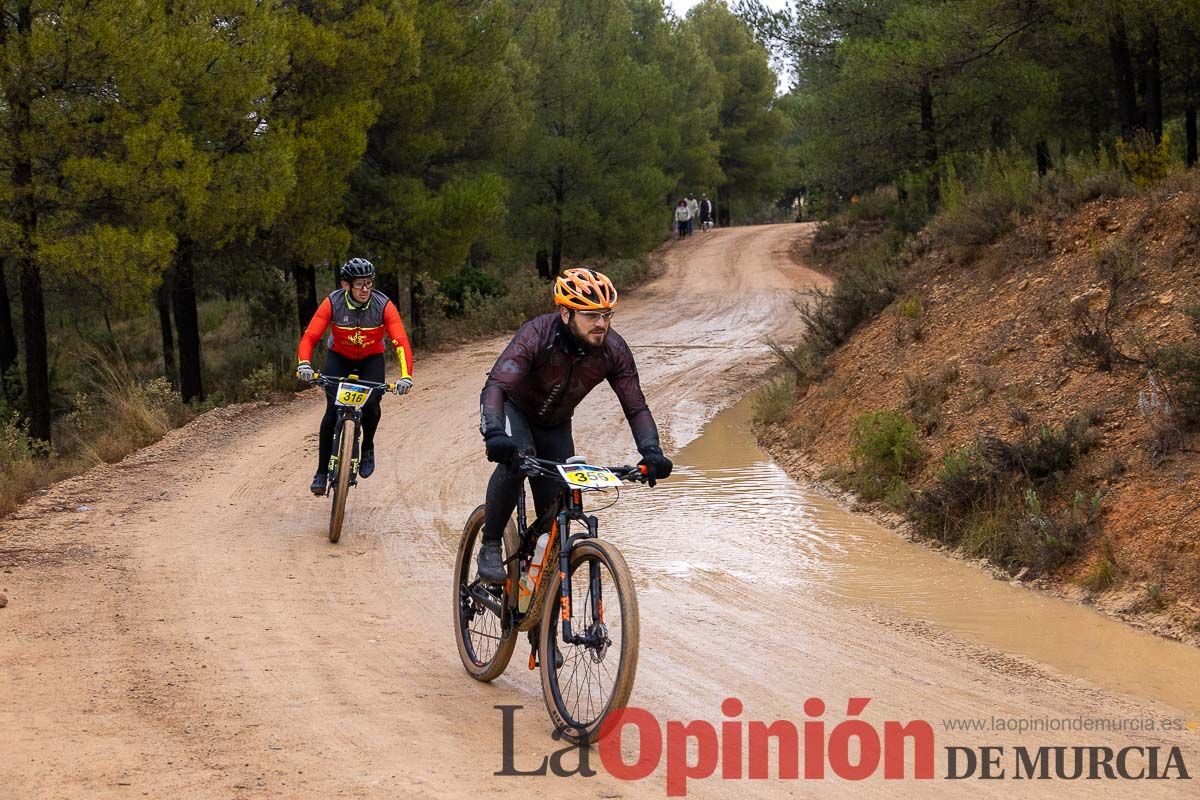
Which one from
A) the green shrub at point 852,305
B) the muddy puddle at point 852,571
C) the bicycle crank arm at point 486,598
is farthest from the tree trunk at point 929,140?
the bicycle crank arm at point 486,598

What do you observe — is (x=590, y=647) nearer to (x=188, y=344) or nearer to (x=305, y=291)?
(x=188, y=344)

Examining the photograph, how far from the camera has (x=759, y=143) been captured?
63406 millimetres

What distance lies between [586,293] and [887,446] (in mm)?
6816

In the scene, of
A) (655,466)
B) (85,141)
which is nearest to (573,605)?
(655,466)

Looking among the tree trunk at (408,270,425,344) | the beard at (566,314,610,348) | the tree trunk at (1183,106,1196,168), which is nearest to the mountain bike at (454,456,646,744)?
the beard at (566,314,610,348)

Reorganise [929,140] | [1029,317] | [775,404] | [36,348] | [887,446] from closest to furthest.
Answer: [887,446]
[1029,317]
[775,404]
[36,348]
[929,140]

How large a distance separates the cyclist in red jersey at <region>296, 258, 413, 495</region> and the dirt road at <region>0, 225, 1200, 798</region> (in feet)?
2.70

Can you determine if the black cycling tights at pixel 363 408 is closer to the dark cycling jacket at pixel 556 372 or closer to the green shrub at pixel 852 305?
the dark cycling jacket at pixel 556 372

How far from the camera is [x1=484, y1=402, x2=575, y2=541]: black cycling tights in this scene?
19.7ft

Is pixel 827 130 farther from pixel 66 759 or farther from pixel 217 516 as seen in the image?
pixel 66 759

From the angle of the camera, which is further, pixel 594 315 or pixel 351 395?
pixel 351 395

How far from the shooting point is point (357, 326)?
406 inches

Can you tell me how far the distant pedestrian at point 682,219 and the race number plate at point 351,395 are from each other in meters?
44.5

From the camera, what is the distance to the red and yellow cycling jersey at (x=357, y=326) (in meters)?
10.1
